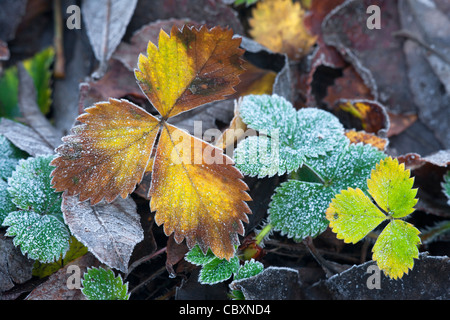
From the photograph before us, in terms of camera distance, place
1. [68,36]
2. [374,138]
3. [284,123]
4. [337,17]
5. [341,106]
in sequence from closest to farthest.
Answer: [284,123]
[374,138]
[341,106]
[337,17]
[68,36]

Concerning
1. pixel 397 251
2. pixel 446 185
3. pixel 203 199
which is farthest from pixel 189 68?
pixel 446 185

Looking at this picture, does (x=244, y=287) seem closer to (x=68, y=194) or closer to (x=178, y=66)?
(x=68, y=194)

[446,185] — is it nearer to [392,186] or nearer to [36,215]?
[392,186]

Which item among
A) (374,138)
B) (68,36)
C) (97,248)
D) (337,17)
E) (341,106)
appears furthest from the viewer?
(68,36)

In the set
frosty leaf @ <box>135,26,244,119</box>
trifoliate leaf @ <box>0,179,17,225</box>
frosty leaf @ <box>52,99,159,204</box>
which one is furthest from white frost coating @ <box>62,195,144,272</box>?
frosty leaf @ <box>135,26,244,119</box>

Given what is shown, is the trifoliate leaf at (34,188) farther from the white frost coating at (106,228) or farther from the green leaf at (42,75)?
the green leaf at (42,75)
